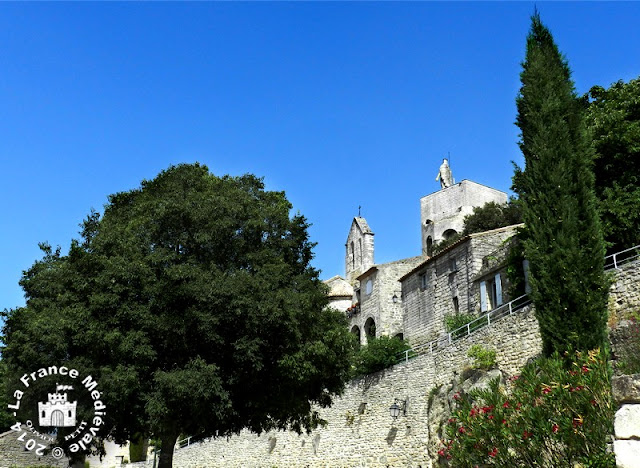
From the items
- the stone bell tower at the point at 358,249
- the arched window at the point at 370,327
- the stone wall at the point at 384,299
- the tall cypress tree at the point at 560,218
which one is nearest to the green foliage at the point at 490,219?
the stone wall at the point at 384,299

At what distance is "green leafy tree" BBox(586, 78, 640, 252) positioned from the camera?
886 inches

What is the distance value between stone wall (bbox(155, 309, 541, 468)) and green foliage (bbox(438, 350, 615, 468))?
9.40 meters

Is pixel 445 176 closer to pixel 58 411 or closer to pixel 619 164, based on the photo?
pixel 619 164

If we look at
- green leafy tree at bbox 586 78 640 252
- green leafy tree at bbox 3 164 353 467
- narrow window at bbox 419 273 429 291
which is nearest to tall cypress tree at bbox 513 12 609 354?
green leafy tree at bbox 3 164 353 467

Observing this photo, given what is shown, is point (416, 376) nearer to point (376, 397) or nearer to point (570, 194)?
point (376, 397)

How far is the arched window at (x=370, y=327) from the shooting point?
1667 inches

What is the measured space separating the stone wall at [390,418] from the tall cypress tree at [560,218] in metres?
6.17

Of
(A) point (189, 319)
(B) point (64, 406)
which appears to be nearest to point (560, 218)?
(A) point (189, 319)

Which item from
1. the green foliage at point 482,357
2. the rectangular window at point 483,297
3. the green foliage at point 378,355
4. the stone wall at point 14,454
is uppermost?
the rectangular window at point 483,297

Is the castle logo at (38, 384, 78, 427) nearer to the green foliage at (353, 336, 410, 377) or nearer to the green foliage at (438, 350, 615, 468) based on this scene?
the green foliage at (438, 350, 615, 468)

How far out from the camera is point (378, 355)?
1078 inches

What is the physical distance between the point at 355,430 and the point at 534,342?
10329mm

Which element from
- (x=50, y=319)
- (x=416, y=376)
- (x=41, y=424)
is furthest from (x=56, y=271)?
(x=416, y=376)

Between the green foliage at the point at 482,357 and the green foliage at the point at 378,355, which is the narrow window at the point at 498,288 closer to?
the green foliage at the point at 378,355
